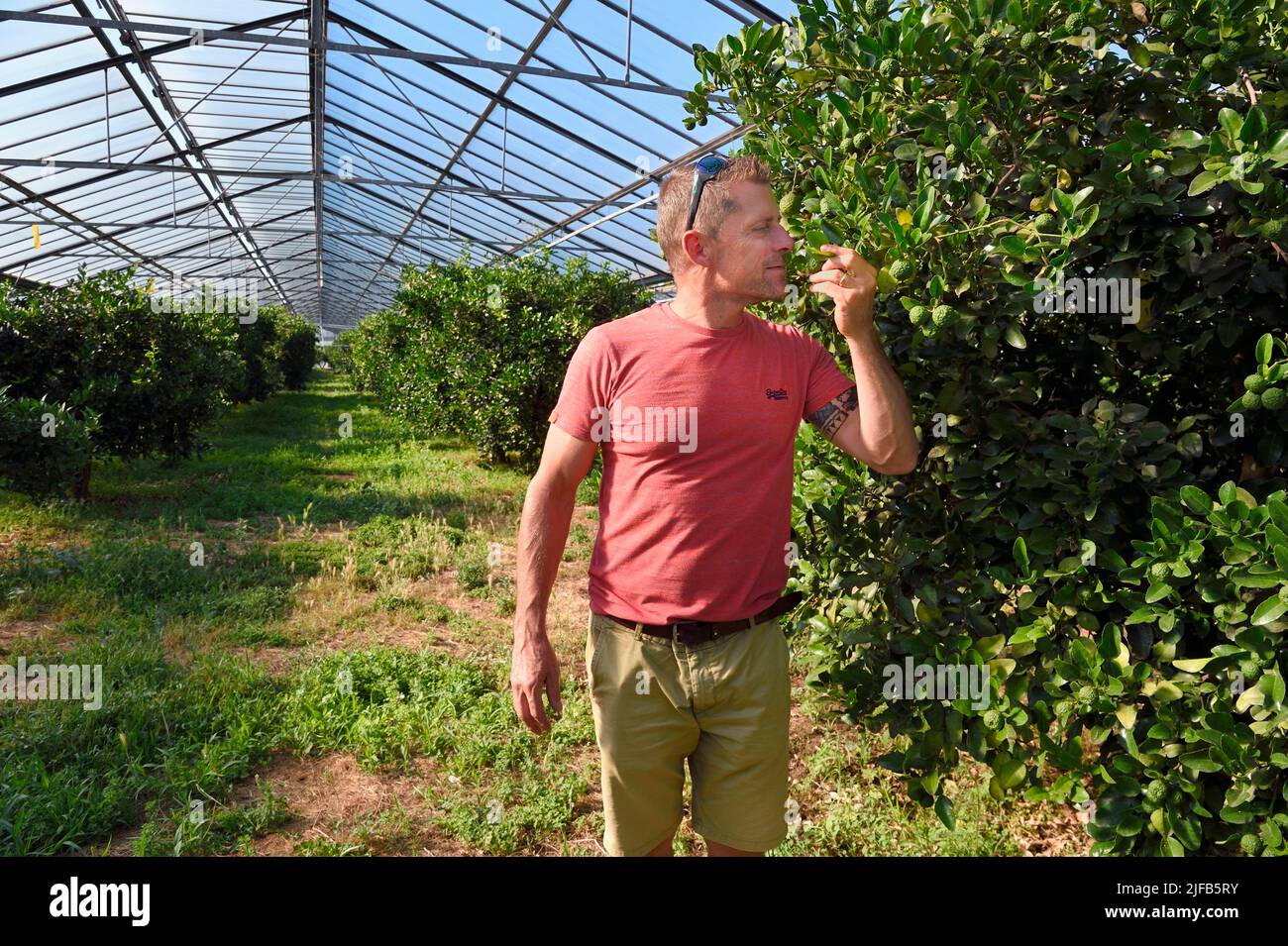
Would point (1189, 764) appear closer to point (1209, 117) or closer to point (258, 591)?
point (1209, 117)

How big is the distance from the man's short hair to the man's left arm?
0.29 meters

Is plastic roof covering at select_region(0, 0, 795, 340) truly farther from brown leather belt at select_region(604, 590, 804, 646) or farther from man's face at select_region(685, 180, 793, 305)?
brown leather belt at select_region(604, 590, 804, 646)

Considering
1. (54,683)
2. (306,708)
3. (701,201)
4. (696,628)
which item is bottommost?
(306,708)

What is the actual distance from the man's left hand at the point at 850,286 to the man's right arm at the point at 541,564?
703 mm

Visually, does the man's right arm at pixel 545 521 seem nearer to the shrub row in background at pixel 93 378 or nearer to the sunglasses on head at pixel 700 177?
the sunglasses on head at pixel 700 177

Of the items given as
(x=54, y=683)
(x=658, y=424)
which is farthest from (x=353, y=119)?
(x=658, y=424)

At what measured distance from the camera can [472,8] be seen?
11.5 meters

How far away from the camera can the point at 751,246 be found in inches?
84.0

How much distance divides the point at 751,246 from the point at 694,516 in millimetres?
695

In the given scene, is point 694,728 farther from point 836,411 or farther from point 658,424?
point 836,411

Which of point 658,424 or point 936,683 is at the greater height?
Result: point 658,424

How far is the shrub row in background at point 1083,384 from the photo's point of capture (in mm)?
1810

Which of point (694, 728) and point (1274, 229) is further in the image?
point (694, 728)
